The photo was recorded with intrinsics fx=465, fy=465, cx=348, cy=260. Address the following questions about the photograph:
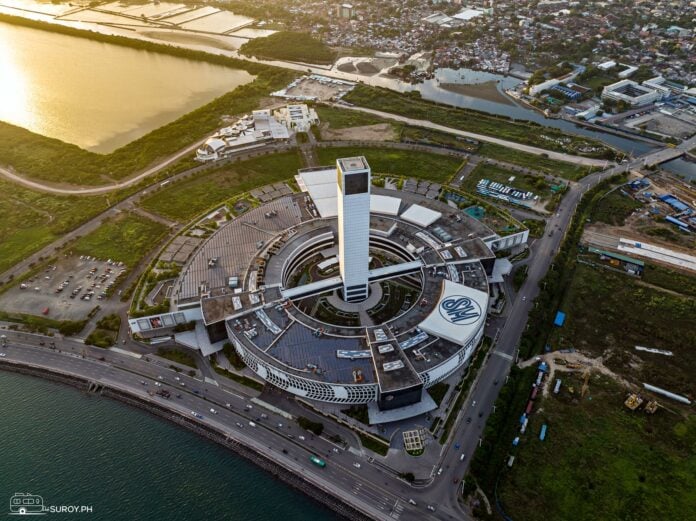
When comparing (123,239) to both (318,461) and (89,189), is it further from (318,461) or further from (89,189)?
(318,461)

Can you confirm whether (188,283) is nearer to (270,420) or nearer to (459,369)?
(270,420)

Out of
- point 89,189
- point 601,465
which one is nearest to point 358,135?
point 89,189

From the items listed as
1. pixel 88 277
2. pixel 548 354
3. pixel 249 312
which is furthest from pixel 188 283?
pixel 548 354

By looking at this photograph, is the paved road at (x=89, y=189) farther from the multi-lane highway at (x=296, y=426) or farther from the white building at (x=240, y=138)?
the multi-lane highway at (x=296, y=426)

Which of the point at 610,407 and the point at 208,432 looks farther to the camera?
the point at 610,407

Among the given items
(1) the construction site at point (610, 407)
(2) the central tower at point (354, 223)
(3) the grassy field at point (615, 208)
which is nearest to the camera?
(1) the construction site at point (610, 407)

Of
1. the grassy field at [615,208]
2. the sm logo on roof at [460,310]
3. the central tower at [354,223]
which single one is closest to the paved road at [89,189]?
the central tower at [354,223]
